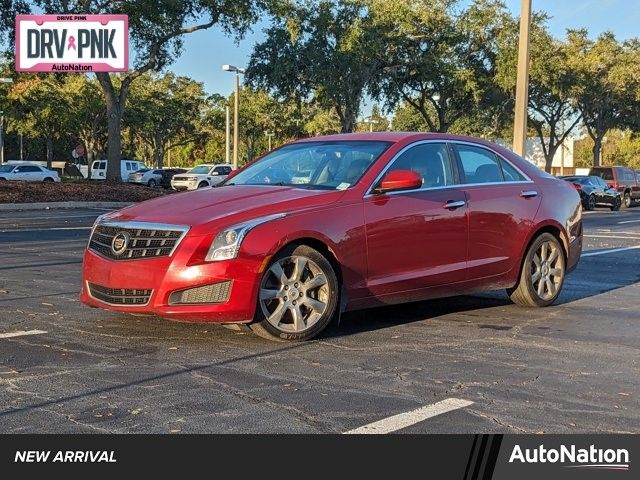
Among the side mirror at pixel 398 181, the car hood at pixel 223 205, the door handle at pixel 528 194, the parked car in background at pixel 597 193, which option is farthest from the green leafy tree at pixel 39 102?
the side mirror at pixel 398 181

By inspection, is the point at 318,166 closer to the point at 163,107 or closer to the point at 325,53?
the point at 325,53

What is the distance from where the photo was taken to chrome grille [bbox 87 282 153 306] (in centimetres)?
594

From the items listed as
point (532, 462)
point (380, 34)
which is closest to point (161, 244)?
point (532, 462)

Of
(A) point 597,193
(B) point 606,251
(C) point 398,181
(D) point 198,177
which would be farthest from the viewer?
(D) point 198,177

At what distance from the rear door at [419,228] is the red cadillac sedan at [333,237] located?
0.04 ft

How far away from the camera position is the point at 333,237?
20.5 ft

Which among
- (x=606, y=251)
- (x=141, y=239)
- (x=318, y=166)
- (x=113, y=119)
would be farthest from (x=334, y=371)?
(x=113, y=119)

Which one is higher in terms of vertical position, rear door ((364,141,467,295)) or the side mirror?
the side mirror

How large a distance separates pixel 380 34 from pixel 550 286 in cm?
3118

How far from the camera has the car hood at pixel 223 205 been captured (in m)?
5.95

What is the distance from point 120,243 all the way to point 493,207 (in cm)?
333

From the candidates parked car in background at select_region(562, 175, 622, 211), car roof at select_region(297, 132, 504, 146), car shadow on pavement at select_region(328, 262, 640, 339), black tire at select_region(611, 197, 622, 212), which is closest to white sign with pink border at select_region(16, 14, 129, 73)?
parked car in background at select_region(562, 175, 622, 211)

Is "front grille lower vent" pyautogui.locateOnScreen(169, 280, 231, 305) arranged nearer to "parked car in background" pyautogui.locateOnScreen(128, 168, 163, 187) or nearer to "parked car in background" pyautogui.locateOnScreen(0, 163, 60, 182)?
"parked car in background" pyautogui.locateOnScreen(0, 163, 60, 182)

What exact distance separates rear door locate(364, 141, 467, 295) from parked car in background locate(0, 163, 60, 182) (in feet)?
128
